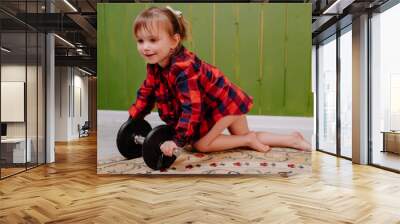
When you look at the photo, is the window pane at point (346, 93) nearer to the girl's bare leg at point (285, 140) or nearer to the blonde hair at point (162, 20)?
the girl's bare leg at point (285, 140)

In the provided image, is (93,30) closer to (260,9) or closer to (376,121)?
(260,9)

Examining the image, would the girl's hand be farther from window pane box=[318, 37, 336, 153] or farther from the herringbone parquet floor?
window pane box=[318, 37, 336, 153]

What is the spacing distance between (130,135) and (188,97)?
3.68ft

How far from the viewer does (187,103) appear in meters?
5.55

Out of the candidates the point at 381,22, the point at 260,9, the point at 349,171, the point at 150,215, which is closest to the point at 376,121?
the point at 349,171

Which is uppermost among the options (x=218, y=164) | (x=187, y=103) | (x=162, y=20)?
(x=162, y=20)

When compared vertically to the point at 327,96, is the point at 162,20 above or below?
above

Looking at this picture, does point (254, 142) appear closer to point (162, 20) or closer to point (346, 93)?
point (162, 20)

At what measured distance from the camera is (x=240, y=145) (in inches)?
235

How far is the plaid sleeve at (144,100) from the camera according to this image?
5.89 meters

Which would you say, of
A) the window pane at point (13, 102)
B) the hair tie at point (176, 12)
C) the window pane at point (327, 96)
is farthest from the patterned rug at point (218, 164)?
the window pane at point (327, 96)

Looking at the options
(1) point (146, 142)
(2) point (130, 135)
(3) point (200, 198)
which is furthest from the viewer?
(2) point (130, 135)

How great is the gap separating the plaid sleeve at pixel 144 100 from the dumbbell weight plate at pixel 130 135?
4.2 inches

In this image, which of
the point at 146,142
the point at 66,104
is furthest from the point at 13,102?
the point at 66,104
